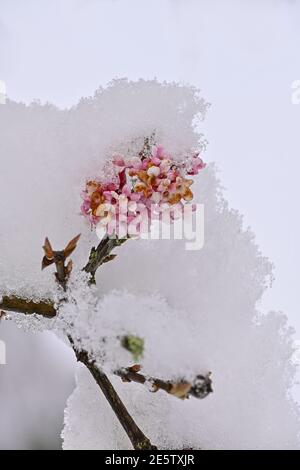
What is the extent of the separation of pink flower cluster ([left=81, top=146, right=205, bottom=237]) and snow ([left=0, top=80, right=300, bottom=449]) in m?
0.07

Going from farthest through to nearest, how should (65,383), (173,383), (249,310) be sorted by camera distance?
(65,383) < (249,310) < (173,383)

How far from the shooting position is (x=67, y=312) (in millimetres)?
792

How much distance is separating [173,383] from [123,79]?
59 centimetres

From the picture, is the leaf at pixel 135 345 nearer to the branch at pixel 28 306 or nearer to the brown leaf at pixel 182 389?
the brown leaf at pixel 182 389

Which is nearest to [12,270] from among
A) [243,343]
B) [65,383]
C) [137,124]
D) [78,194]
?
[78,194]

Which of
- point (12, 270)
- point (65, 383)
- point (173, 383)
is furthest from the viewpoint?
point (65, 383)

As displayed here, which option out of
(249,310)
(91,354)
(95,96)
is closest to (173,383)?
(91,354)

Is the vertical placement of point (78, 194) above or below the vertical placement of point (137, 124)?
below

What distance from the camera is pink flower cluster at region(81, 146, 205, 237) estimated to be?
842 millimetres

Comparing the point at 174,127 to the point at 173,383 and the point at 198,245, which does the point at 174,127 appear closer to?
the point at 198,245

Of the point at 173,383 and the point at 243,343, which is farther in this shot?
the point at 243,343

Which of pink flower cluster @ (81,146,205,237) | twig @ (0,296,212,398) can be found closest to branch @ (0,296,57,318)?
twig @ (0,296,212,398)

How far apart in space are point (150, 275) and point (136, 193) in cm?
20

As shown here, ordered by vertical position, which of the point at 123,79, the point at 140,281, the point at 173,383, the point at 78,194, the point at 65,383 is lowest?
the point at 65,383
